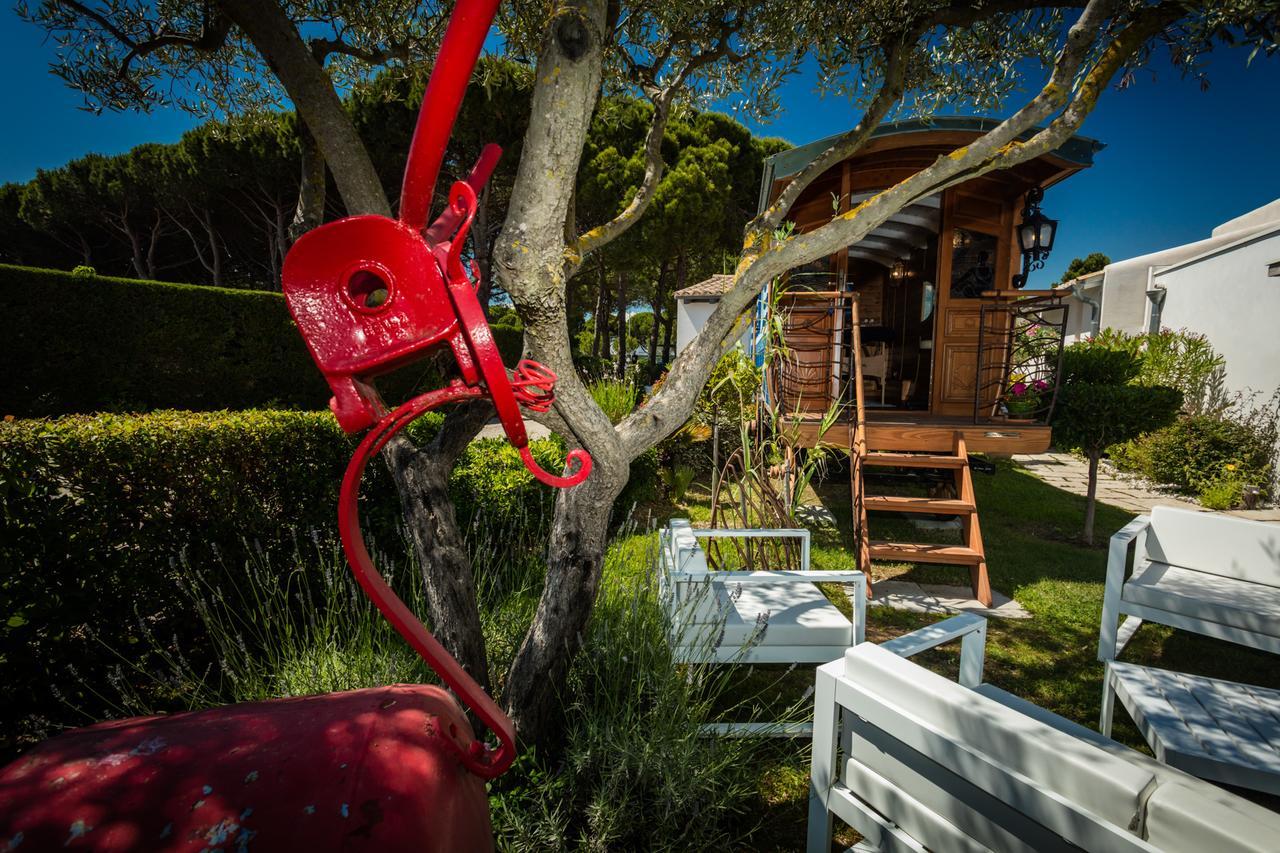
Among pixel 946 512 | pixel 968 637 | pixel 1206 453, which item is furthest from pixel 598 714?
pixel 1206 453

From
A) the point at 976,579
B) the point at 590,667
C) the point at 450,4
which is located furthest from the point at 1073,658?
the point at 450,4

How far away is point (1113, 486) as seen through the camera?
912 centimetres

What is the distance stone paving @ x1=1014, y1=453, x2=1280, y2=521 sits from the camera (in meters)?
7.64

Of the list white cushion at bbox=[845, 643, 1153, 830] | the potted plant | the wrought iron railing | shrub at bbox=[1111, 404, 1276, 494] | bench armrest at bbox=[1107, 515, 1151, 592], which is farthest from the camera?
shrub at bbox=[1111, 404, 1276, 494]

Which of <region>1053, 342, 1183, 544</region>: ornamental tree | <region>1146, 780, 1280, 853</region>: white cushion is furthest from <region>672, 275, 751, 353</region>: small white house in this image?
<region>1146, 780, 1280, 853</region>: white cushion

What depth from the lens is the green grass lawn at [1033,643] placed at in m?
2.52

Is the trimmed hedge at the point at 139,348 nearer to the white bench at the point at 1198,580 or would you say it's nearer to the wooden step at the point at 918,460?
the wooden step at the point at 918,460

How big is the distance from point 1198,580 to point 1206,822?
3697mm

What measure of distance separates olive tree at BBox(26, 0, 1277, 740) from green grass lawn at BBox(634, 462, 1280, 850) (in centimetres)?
118

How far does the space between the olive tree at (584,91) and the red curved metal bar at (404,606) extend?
877 mm

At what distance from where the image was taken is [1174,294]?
1118cm

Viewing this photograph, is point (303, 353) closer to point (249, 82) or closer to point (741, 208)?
point (249, 82)

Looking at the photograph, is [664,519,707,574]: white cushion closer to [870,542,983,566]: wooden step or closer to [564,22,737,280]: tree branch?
[564,22,737,280]: tree branch

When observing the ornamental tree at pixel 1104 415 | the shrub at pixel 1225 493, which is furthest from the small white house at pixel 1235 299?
the shrub at pixel 1225 493
